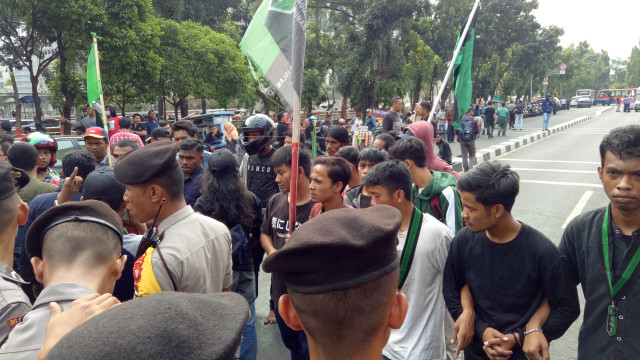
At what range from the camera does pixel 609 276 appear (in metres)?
1.92

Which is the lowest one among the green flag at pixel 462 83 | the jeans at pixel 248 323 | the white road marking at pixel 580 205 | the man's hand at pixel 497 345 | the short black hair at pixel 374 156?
the white road marking at pixel 580 205

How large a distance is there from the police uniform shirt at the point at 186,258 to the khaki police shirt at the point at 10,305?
45 centimetres

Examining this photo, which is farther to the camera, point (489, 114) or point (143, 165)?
point (489, 114)

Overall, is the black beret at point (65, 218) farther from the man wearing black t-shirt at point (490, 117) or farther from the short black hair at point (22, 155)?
the man wearing black t-shirt at point (490, 117)

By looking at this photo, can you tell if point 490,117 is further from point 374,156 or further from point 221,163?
point 221,163

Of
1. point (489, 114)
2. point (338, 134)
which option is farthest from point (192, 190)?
point (489, 114)

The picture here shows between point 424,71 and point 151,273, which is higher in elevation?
point 424,71

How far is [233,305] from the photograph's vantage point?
0.96 metres

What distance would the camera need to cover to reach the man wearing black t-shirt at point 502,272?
2.04m

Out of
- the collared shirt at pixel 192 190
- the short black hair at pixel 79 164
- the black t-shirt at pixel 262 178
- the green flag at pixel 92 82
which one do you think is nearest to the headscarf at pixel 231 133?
the green flag at pixel 92 82

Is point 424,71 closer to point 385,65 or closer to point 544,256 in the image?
point 385,65

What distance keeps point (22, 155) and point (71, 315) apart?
3084mm

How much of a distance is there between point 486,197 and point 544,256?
0.37m

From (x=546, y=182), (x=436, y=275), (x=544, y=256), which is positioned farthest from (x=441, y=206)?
(x=546, y=182)
